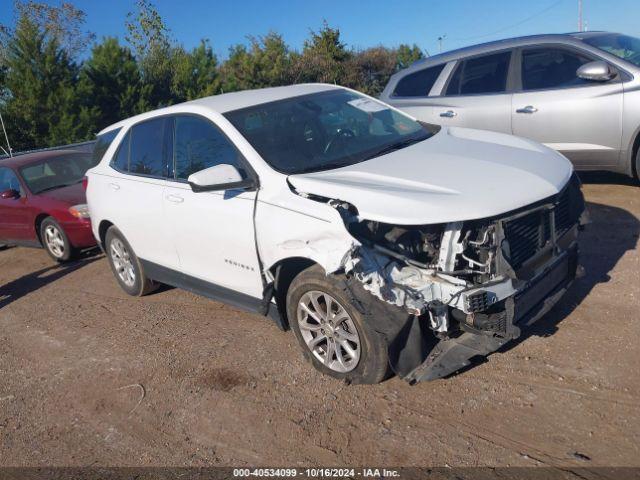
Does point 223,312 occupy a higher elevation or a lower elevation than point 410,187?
lower

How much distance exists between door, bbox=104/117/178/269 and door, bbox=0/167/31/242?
10.7ft

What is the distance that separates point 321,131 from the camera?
475 cm

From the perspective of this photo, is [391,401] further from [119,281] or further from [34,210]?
[34,210]

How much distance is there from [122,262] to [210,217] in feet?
6.98

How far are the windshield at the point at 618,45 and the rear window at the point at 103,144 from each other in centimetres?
529

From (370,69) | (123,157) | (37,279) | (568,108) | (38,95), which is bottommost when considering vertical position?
(37,279)

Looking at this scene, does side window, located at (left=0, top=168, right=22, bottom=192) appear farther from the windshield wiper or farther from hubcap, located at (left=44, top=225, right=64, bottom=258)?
the windshield wiper

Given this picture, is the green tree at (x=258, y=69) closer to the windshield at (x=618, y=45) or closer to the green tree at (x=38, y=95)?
the green tree at (x=38, y=95)

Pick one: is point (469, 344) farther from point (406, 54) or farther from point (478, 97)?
point (406, 54)

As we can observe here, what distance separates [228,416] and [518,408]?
1737 mm

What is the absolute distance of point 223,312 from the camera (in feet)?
18.2

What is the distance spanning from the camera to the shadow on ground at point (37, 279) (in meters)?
7.29

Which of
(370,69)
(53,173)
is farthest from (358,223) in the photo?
(370,69)

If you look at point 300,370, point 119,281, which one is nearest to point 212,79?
point 119,281
